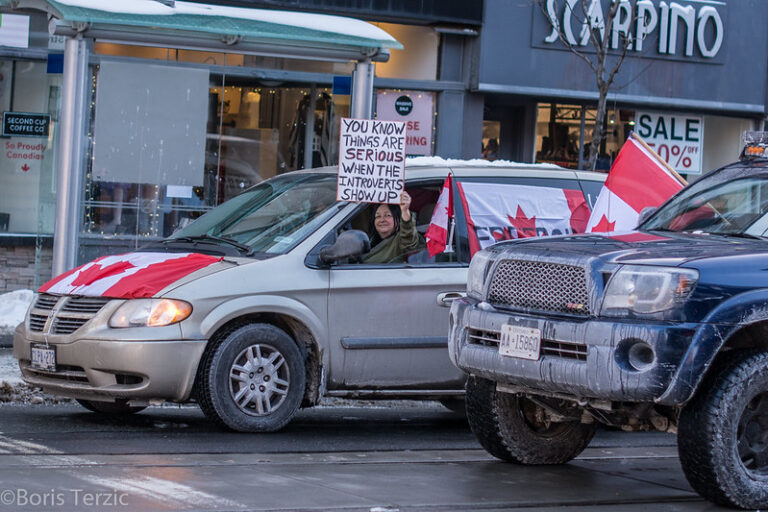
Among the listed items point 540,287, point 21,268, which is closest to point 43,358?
point 540,287

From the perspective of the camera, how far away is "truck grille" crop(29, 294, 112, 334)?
25.9 ft

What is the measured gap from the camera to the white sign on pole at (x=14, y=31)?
1638 cm

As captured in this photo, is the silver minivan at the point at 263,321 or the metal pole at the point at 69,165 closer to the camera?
the silver minivan at the point at 263,321

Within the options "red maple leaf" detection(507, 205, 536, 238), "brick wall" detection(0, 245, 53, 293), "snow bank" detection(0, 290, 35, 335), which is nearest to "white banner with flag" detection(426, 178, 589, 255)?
"red maple leaf" detection(507, 205, 536, 238)

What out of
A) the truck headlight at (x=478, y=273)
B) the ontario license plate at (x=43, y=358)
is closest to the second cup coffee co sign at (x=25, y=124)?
the ontario license plate at (x=43, y=358)

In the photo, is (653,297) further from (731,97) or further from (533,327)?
(731,97)

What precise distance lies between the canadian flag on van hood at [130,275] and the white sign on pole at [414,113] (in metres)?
10.1

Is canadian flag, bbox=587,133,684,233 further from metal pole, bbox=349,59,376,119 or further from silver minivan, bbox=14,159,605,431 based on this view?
metal pole, bbox=349,59,376,119

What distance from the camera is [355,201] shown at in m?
8.79

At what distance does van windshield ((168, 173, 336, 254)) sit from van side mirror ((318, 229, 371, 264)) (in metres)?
0.24

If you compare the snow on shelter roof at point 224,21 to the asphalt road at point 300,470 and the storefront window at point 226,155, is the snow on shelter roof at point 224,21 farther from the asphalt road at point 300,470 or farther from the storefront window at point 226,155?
the asphalt road at point 300,470

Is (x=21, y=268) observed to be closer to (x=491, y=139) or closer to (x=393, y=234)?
(x=491, y=139)

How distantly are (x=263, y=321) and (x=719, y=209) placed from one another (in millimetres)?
→ 2918

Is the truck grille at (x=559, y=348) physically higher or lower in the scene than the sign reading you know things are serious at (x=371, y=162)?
lower
